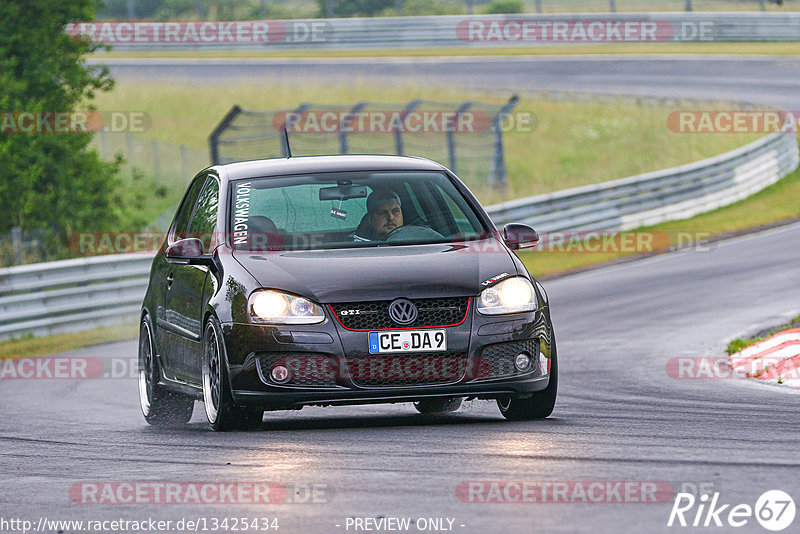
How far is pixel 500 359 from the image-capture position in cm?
816

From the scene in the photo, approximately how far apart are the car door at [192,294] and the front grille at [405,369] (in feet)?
3.89

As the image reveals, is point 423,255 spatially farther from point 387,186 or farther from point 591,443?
point 591,443

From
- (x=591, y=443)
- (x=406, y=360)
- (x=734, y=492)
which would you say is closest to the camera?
(x=734, y=492)

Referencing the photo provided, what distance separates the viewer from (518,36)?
152 ft

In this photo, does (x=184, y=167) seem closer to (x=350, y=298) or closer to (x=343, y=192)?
(x=343, y=192)

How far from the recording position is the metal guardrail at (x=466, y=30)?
4559 centimetres

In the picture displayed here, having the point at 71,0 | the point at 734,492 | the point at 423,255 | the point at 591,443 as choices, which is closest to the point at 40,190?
the point at 71,0

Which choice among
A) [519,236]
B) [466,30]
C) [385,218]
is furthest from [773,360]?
[466,30]

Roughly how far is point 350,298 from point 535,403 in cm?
135

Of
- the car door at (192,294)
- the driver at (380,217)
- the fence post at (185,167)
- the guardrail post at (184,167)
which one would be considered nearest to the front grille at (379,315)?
the driver at (380,217)

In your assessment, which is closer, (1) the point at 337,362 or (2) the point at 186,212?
(1) the point at 337,362

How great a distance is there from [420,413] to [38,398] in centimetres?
408

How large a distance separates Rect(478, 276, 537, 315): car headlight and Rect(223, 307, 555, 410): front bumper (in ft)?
0.21

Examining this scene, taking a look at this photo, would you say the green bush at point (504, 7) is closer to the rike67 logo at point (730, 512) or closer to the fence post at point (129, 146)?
the fence post at point (129, 146)
